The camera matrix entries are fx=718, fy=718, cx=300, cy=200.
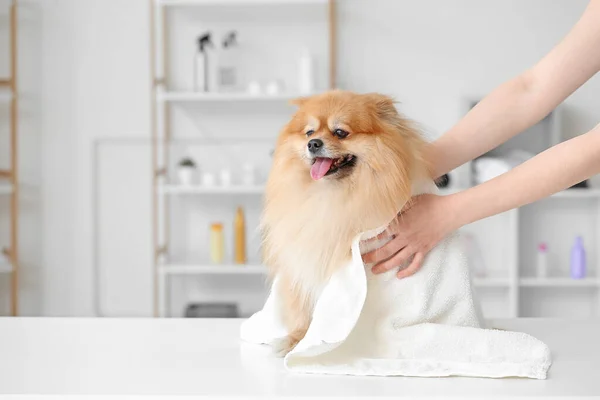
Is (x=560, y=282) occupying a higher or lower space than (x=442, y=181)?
lower

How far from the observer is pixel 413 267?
113cm

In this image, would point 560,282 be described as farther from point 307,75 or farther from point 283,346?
point 283,346

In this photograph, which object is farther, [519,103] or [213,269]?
[213,269]

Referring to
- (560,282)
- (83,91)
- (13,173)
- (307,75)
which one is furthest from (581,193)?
(13,173)

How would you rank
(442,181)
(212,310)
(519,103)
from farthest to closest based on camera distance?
(212,310)
(442,181)
(519,103)

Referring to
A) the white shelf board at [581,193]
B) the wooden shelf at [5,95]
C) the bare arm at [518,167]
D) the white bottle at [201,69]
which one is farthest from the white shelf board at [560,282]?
the wooden shelf at [5,95]

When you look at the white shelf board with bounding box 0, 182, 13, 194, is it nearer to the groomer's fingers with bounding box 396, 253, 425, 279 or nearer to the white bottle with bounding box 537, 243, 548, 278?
the white bottle with bounding box 537, 243, 548, 278

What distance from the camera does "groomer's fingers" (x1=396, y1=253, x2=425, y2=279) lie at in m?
1.13

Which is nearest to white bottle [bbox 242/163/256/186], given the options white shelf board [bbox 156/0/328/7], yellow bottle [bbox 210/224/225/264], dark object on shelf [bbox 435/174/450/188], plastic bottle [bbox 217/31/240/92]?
yellow bottle [bbox 210/224/225/264]

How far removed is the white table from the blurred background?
2.26 metres

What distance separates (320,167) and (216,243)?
2.43 metres

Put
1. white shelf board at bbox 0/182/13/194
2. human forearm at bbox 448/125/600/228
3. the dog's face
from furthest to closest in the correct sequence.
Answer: white shelf board at bbox 0/182/13/194 → the dog's face → human forearm at bbox 448/125/600/228

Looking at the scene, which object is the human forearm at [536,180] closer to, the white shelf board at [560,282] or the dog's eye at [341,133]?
the dog's eye at [341,133]

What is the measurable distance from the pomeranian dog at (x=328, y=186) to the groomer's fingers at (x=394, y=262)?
52 millimetres
